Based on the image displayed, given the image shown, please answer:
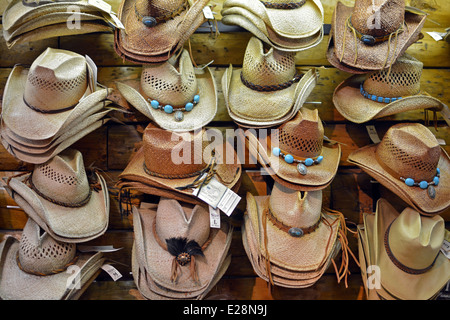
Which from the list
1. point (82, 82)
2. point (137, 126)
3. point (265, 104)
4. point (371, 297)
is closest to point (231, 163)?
point (265, 104)

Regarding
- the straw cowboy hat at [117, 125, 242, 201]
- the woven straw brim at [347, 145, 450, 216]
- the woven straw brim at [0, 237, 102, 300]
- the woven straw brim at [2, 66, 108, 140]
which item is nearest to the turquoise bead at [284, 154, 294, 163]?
the straw cowboy hat at [117, 125, 242, 201]

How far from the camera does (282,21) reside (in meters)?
2.02

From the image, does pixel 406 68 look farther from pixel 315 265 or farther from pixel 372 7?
pixel 315 265

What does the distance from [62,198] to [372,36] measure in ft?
5.61

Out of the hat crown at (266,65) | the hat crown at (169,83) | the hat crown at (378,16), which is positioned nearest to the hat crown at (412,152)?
the hat crown at (378,16)

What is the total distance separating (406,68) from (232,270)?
1.49m

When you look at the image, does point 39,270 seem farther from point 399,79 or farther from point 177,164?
point 399,79

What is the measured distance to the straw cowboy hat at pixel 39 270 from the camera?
207cm

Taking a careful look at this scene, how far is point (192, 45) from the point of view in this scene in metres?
2.38

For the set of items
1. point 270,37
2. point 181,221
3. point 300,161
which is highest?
point 270,37

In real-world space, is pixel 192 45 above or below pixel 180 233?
above

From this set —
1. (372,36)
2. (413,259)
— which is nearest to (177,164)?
(372,36)

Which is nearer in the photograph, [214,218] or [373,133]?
[214,218]

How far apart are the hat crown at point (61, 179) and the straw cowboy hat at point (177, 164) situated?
21cm
